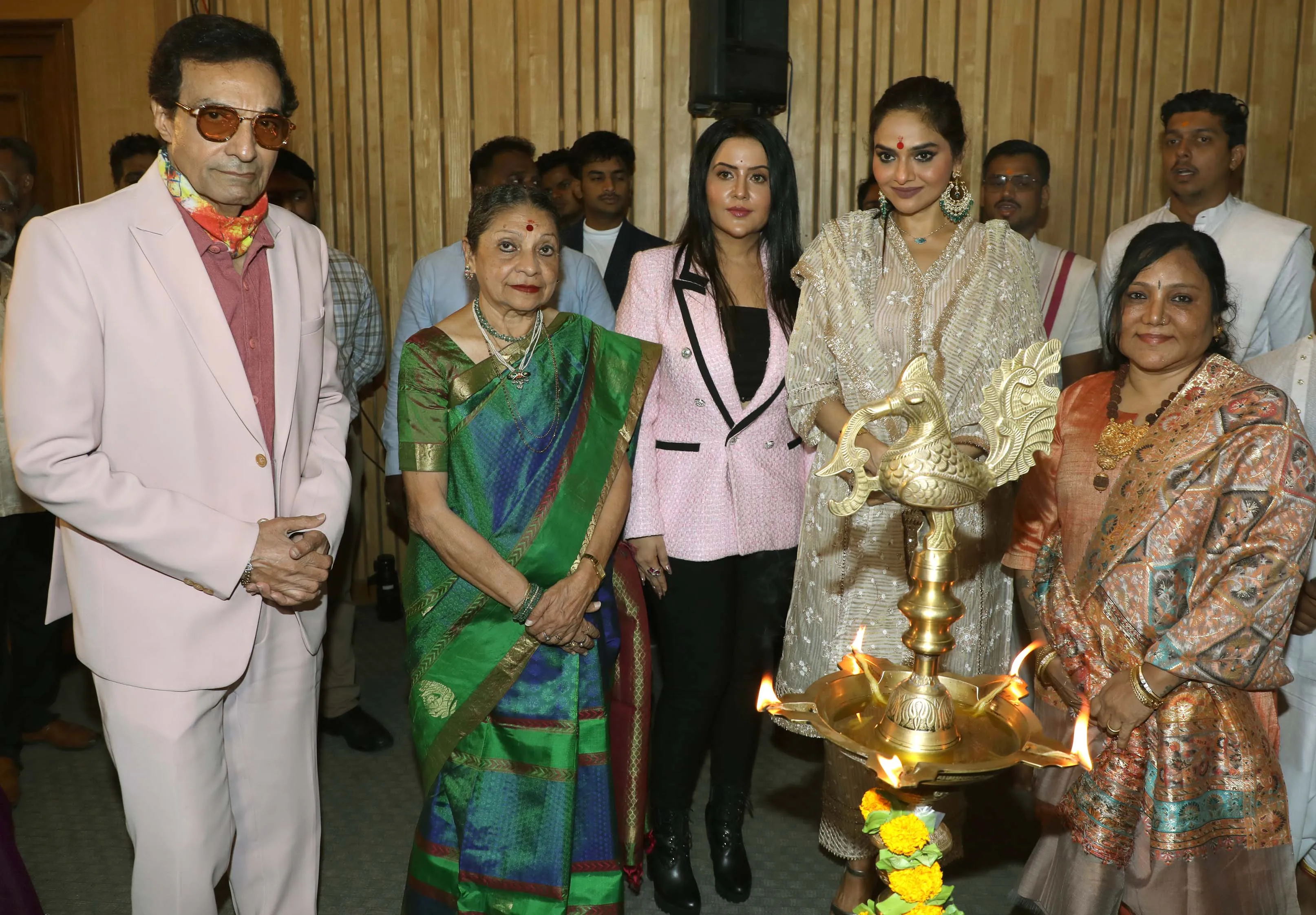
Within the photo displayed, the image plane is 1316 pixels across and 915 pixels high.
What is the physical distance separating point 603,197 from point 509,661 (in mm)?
2593

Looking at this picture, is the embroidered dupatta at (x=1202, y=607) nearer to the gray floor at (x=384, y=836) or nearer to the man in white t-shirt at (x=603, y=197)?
the gray floor at (x=384, y=836)

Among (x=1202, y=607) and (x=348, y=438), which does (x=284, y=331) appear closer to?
(x=348, y=438)

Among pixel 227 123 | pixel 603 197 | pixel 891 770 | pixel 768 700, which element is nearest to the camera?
pixel 891 770

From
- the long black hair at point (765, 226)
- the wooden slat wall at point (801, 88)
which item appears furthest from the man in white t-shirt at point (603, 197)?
the long black hair at point (765, 226)

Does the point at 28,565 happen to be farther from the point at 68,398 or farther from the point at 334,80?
the point at 334,80

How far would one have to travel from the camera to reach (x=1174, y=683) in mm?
2021

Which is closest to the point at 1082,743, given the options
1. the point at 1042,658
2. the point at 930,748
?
the point at 930,748

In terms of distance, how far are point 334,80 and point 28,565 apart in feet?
9.18

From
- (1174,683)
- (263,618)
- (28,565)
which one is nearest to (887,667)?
(1174,683)

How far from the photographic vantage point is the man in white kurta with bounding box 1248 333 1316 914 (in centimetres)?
248

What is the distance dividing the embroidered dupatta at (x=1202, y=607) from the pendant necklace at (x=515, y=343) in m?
1.27

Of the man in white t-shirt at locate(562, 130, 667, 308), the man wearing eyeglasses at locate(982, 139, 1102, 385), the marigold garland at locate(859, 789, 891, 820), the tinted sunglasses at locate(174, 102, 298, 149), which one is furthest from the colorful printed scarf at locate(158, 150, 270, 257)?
the man wearing eyeglasses at locate(982, 139, 1102, 385)

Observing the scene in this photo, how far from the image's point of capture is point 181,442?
6.61 feet

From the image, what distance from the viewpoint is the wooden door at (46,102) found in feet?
17.7
